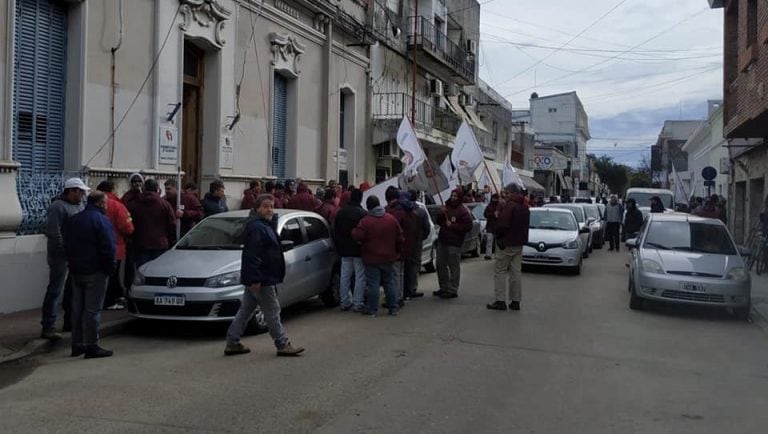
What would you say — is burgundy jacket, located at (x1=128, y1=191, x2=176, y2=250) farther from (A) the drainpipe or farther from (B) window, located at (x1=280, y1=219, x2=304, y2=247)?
(A) the drainpipe

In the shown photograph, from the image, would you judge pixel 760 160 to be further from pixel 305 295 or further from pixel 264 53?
pixel 305 295

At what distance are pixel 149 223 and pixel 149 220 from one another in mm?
42

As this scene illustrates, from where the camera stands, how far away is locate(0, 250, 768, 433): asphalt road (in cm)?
560

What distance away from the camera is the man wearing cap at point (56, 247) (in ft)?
26.5

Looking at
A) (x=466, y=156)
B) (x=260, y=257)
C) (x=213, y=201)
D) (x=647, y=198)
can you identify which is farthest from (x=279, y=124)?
(x=647, y=198)

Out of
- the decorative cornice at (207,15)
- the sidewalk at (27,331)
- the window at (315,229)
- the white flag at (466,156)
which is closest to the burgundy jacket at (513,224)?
the window at (315,229)

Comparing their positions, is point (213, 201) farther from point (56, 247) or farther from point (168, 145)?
point (56, 247)

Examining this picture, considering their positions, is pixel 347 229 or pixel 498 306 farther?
pixel 498 306

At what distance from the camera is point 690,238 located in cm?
1193

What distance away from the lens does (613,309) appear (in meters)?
11.6

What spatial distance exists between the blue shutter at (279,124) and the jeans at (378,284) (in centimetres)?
832

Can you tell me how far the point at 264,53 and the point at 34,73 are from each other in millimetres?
6855

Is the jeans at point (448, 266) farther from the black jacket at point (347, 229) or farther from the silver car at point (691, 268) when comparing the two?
the silver car at point (691, 268)

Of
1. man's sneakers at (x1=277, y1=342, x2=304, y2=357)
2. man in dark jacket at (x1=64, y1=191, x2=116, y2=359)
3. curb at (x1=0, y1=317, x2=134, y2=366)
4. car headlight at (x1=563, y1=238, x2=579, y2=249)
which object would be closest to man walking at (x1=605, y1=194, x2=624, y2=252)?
car headlight at (x1=563, y1=238, x2=579, y2=249)
